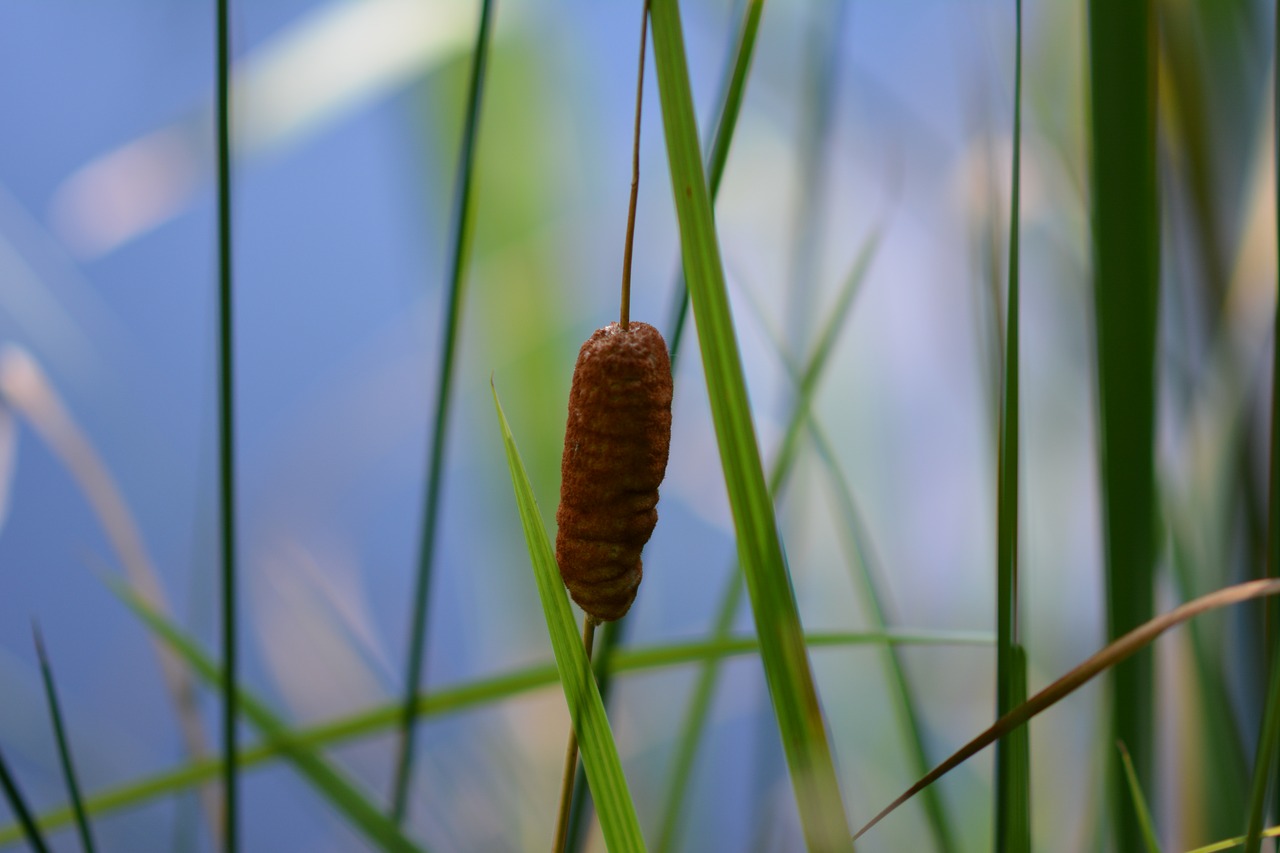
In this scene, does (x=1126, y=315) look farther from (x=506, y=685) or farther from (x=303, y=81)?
(x=303, y=81)

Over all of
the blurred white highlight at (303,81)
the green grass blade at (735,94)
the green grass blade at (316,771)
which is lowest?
the green grass blade at (316,771)

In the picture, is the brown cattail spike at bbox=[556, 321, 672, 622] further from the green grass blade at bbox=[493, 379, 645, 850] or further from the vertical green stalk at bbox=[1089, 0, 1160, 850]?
the vertical green stalk at bbox=[1089, 0, 1160, 850]

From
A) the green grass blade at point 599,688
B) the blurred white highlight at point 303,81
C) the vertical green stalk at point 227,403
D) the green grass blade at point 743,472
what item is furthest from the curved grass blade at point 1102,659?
the blurred white highlight at point 303,81

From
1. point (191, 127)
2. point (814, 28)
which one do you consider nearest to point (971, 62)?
point (814, 28)

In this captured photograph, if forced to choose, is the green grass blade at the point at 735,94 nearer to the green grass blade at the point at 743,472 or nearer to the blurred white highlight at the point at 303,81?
the green grass blade at the point at 743,472

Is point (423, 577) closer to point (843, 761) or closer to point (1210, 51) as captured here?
point (1210, 51)
